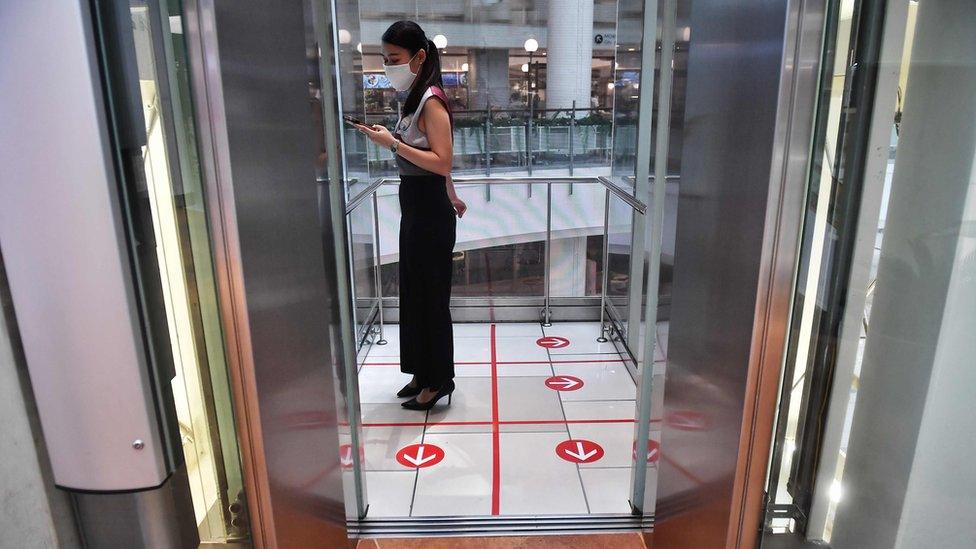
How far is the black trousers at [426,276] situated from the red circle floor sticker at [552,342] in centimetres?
95

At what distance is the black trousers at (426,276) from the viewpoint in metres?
2.27

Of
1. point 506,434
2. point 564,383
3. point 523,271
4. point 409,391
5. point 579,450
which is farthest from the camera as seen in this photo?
point 523,271

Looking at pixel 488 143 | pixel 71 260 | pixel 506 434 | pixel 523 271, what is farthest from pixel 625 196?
pixel 488 143

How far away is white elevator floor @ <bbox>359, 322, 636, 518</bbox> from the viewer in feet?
6.75

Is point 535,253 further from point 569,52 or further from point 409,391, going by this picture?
point 569,52

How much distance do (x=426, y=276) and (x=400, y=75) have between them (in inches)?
30.1

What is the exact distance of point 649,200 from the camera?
66.1 inches

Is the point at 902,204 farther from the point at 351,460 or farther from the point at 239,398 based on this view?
the point at 351,460

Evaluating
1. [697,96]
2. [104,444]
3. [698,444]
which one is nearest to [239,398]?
[104,444]

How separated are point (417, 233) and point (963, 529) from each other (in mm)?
1779

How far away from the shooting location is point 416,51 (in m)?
2.13

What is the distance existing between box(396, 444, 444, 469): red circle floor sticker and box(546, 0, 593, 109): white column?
12.1 feet

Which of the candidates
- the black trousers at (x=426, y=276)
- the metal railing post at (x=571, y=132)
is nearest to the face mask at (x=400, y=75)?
the black trousers at (x=426, y=276)

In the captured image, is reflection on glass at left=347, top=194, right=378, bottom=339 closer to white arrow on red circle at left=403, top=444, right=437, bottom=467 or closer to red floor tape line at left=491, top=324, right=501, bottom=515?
red floor tape line at left=491, top=324, right=501, bottom=515
